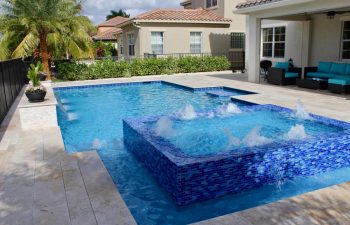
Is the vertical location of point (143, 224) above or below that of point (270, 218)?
below

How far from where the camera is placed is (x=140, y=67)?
2097 cm

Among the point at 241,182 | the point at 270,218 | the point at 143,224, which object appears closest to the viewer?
the point at 270,218

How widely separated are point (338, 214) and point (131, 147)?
4.56 metres

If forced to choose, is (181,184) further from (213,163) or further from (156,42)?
(156,42)

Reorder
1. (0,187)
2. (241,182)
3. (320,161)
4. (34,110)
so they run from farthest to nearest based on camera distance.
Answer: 1. (34,110)
2. (320,161)
3. (241,182)
4. (0,187)

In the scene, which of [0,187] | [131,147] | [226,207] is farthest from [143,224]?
[131,147]

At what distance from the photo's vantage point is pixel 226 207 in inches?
194

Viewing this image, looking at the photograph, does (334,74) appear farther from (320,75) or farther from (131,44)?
(131,44)

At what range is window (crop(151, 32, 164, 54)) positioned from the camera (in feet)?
76.7

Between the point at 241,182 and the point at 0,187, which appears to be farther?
the point at 241,182

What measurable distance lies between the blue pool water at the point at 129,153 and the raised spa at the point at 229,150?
18 centimetres

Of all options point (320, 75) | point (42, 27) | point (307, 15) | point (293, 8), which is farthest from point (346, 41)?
point (42, 27)

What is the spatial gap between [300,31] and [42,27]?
13.7 m

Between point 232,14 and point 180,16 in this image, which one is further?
point 232,14
